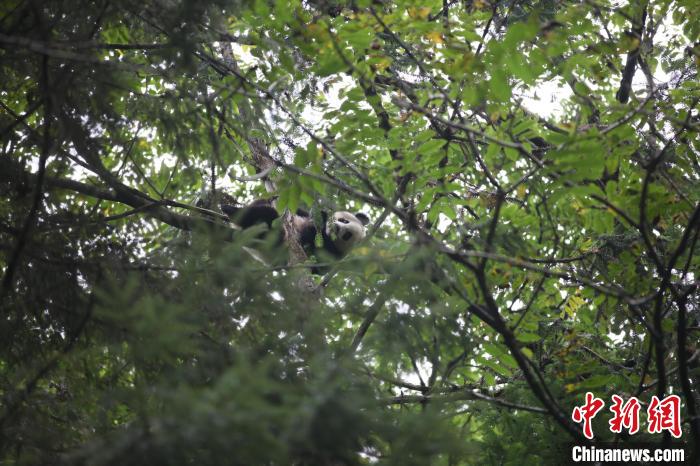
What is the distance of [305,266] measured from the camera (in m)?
2.79

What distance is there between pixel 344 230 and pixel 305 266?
15.5 feet

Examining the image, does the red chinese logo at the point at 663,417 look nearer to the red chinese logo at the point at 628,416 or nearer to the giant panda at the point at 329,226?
the red chinese logo at the point at 628,416

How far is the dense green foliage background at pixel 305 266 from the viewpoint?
7.16ft

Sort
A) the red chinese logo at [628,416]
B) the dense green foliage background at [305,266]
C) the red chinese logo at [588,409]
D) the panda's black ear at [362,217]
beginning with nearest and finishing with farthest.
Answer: the dense green foliage background at [305,266]
the red chinese logo at [628,416]
the red chinese logo at [588,409]
the panda's black ear at [362,217]

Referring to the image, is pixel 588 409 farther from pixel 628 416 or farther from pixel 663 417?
pixel 663 417

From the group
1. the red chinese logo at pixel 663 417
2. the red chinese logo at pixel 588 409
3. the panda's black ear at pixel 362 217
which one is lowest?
the red chinese logo at pixel 663 417

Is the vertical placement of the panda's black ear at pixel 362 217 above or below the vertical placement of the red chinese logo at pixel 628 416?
above

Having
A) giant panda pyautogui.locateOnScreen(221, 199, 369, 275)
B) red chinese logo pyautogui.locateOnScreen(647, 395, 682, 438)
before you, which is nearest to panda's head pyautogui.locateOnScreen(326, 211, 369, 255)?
giant panda pyautogui.locateOnScreen(221, 199, 369, 275)

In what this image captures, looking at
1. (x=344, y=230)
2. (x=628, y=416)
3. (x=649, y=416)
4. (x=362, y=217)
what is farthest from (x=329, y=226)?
(x=649, y=416)

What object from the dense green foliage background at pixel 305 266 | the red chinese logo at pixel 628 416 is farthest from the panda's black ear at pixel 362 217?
the red chinese logo at pixel 628 416

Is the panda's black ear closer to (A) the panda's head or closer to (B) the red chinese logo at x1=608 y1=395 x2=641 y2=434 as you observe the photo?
(A) the panda's head

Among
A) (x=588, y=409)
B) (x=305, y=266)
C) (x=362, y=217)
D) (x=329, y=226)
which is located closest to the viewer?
(x=305, y=266)

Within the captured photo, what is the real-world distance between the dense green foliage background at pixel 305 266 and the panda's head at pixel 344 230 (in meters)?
2.62

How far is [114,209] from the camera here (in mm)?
5578
